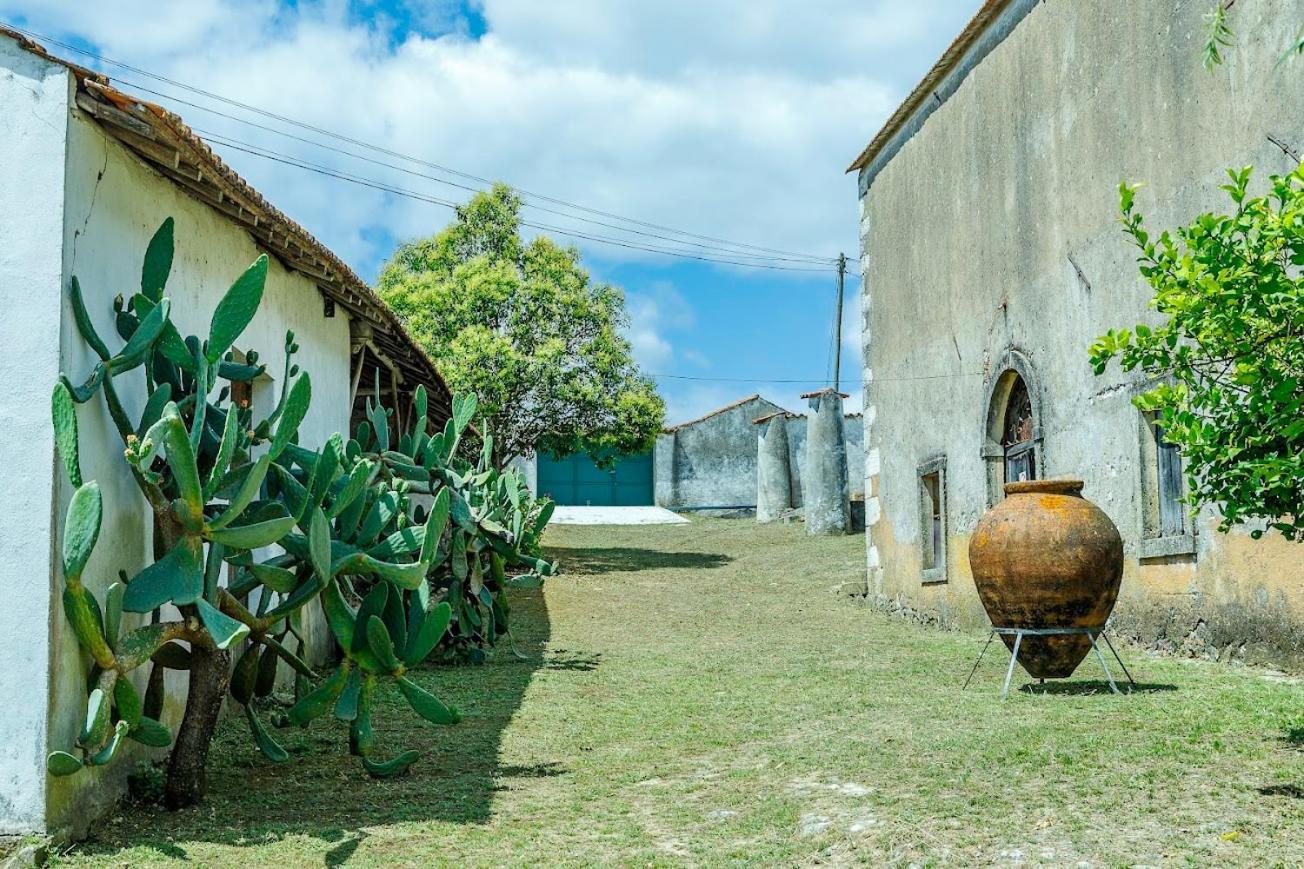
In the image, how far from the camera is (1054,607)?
780 centimetres

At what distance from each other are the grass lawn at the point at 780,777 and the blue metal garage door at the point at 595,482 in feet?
86.0

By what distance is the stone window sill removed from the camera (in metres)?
9.10

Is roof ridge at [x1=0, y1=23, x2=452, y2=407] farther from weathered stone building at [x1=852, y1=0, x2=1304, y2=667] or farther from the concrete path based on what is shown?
the concrete path

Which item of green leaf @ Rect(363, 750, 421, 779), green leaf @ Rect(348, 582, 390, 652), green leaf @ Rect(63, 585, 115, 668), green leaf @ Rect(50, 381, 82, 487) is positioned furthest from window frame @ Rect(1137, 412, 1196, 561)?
green leaf @ Rect(50, 381, 82, 487)

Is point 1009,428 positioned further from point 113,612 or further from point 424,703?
point 113,612

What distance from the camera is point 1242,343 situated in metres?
4.87

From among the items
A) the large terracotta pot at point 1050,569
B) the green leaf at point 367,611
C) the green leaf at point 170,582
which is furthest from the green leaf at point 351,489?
the large terracotta pot at point 1050,569

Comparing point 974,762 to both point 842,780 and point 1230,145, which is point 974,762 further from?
point 1230,145

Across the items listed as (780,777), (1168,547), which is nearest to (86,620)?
(780,777)

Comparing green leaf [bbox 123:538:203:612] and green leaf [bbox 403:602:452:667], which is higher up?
green leaf [bbox 123:538:203:612]

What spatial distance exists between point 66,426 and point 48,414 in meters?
0.17

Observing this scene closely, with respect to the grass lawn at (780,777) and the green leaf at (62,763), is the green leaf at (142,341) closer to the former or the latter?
the green leaf at (62,763)

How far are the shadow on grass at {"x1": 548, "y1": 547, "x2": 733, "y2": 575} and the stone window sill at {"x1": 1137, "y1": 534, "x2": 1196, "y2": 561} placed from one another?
10708 mm

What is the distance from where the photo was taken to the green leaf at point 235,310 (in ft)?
18.0
